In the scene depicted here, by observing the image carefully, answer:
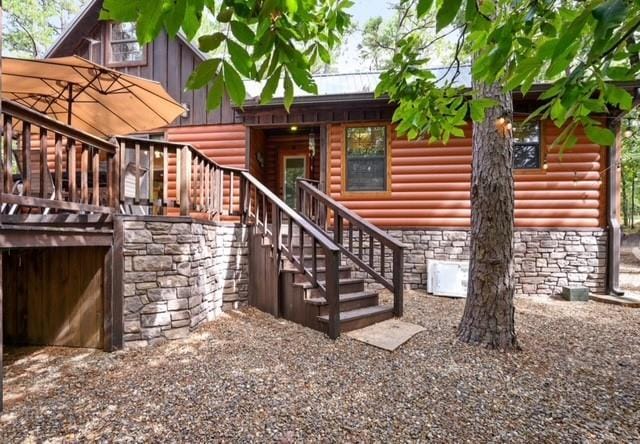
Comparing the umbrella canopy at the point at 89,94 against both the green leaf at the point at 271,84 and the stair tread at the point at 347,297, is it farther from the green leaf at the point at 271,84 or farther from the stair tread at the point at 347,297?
the green leaf at the point at 271,84

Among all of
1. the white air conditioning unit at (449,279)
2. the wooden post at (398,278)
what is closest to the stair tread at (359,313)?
the wooden post at (398,278)

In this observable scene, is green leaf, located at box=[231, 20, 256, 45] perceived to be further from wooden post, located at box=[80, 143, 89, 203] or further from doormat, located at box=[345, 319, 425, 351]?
doormat, located at box=[345, 319, 425, 351]

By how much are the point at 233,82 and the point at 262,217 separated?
4.21 metres

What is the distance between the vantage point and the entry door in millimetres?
8422

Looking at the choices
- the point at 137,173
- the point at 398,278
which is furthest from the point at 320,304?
the point at 137,173

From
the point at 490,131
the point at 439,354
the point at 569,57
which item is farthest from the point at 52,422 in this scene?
the point at 490,131

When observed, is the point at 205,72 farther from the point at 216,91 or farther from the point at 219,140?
the point at 219,140

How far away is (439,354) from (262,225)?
295cm

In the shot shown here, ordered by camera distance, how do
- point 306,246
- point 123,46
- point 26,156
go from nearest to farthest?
point 26,156, point 306,246, point 123,46

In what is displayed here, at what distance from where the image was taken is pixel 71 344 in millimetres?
3543

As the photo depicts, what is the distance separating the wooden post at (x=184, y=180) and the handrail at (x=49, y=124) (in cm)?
71

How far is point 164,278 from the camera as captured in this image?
12.1ft

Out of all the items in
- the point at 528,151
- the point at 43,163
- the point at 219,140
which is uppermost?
the point at 219,140

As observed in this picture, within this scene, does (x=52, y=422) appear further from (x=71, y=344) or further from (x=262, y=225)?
(x=262, y=225)
